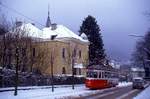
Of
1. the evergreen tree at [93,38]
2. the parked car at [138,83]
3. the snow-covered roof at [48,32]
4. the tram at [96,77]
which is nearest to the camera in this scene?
the tram at [96,77]

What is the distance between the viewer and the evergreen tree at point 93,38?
87500mm

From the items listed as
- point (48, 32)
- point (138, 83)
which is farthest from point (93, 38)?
point (138, 83)

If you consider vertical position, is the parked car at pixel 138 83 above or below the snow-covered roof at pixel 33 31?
below

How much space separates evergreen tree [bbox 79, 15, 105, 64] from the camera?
8750 centimetres

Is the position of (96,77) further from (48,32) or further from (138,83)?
(48,32)

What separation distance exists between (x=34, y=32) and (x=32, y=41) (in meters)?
4.63

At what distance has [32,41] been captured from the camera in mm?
67125

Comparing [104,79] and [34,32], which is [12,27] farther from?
[104,79]

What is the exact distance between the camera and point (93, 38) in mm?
88125

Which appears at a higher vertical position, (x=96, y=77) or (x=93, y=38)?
Result: (x=93, y=38)

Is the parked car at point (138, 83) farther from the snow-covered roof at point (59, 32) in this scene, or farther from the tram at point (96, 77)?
the snow-covered roof at point (59, 32)

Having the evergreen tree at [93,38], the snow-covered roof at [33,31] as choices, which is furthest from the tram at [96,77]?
the evergreen tree at [93,38]

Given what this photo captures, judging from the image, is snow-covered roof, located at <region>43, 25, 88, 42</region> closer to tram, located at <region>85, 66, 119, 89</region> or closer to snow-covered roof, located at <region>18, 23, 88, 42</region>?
snow-covered roof, located at <region>18, 23, 88, 42</region>

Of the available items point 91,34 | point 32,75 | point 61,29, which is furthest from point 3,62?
point 91,34
